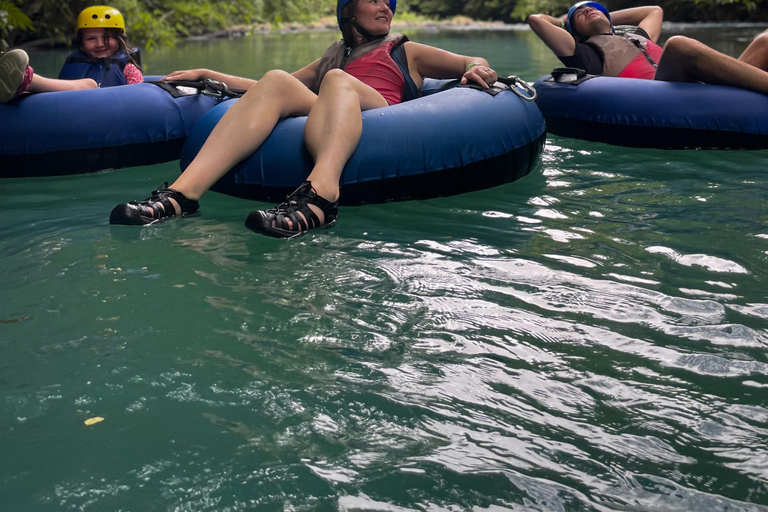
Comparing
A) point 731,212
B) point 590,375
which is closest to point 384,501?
point 590,375

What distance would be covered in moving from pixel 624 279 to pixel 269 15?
28.5 meters

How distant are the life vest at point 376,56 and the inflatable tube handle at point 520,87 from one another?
0.52 m

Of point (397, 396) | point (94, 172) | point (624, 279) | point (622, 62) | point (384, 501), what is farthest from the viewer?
point (622, 62)

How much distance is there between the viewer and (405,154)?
3.69 m

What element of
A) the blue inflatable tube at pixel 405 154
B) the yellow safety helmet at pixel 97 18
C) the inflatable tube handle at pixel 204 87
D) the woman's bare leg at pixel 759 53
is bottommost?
the blue inflatable tube at pixel 405 154

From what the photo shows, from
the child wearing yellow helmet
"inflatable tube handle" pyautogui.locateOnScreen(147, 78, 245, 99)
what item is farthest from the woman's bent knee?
the child wearing yellow helmet

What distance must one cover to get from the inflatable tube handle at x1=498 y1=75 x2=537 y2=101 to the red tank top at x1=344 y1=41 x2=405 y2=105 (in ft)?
1.94

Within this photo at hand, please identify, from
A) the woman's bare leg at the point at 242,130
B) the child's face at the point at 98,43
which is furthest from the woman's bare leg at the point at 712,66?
the child's face at the point at 98,43

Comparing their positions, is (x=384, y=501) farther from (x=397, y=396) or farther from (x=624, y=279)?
(x=624, y=279)

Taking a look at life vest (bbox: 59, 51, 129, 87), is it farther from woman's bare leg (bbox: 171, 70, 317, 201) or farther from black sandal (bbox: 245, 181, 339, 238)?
black sandal (bbox: 245, 181, 339, 238)

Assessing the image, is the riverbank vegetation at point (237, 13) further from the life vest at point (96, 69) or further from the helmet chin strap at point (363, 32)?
the helmet chin strap at point (363, 32)

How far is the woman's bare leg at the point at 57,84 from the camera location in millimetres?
4559

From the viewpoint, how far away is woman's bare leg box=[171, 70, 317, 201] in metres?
3.53

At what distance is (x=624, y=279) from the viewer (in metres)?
2.67
